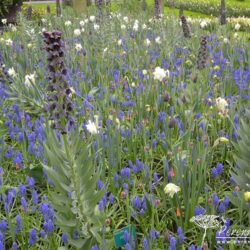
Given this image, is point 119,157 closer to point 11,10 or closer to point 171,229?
point 171,229

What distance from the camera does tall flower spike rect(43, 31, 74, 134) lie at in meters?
1.77

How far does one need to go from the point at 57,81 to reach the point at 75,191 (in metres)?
0.54

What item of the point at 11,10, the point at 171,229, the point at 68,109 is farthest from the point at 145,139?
the point at 11,10

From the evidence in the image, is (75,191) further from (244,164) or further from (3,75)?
(3,75)

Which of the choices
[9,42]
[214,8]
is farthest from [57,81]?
[214,8]

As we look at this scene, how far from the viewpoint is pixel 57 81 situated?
1809 millimetres

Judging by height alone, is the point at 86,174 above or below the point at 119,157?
above

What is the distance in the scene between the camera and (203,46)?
3438 mm

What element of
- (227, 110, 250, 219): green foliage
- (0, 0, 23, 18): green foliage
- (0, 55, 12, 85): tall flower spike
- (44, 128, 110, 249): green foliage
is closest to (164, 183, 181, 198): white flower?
(227, 110, 250, 219): green foliage

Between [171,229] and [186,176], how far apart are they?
0.33 metres

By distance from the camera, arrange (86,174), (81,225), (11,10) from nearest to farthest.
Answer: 1. (86,174)
2. (81,225)
3. (11,10)

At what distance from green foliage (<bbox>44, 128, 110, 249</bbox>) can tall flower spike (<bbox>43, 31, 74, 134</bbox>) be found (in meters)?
0.17

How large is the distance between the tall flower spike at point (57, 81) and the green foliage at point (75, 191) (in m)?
0.17

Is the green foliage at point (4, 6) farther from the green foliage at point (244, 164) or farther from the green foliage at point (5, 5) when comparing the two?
the green foliage at point (244, 164)
